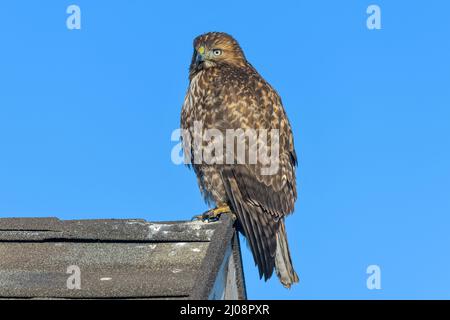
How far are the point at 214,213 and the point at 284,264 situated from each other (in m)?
0.81

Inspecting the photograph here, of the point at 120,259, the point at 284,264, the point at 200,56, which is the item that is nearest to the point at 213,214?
the point at 284,264

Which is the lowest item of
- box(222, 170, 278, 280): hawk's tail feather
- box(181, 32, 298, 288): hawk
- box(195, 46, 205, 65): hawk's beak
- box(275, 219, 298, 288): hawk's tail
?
box(275, 219, 298, 288): hawk's tail

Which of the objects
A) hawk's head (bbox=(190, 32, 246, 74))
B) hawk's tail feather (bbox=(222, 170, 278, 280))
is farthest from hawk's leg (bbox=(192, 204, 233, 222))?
hawk's head (bbox=(190, 32, 246, 74))

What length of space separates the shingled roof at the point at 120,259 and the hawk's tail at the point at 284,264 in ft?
4.28

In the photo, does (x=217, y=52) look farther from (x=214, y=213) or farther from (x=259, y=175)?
(x=214, y=213)

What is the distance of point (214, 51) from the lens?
9.11 m

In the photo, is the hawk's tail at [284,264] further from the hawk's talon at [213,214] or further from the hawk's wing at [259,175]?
the hawk's talon at [213,214]

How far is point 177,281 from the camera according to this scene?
532cm

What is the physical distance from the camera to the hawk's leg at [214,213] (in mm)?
6771

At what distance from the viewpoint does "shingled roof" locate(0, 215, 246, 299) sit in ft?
17.1

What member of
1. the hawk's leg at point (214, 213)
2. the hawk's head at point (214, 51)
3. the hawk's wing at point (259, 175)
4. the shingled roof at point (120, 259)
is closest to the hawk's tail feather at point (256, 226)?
the hawk's wing at point (259, 175)

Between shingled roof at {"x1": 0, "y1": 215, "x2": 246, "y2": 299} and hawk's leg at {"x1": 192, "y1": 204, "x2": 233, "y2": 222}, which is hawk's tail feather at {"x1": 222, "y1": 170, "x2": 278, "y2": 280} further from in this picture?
shingled roof at {"x1": 0, "y1": 215, "x2": 246, "y2": 299}

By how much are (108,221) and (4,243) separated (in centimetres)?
66
